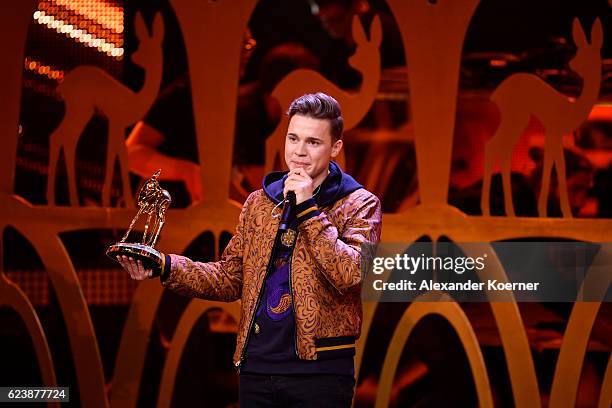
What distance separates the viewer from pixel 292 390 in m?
1.88

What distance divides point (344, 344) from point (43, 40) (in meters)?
2.20

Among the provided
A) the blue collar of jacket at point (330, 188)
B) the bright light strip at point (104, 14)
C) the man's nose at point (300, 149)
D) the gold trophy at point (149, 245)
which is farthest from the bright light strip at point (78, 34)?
the man's nose at point (300, 149)

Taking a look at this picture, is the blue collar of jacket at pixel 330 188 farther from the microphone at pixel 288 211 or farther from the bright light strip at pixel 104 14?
the bright light strip at pixel 104 14

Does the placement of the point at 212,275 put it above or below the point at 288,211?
below

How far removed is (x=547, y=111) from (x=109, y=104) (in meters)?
1.69

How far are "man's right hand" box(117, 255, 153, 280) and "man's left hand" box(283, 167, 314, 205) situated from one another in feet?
1.20

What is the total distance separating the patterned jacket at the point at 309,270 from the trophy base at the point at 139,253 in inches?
2.4

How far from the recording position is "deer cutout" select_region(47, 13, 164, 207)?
3469 mm

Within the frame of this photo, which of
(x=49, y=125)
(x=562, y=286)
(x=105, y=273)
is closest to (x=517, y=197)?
(x=562, y=286)

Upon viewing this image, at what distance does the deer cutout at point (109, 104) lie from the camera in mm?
3469

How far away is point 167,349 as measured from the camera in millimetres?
3514

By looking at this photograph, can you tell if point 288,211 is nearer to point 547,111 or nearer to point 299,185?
point 299,185

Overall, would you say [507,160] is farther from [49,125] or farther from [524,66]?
[49,125]

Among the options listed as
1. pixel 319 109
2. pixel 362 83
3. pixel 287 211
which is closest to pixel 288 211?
pixel 287 211
